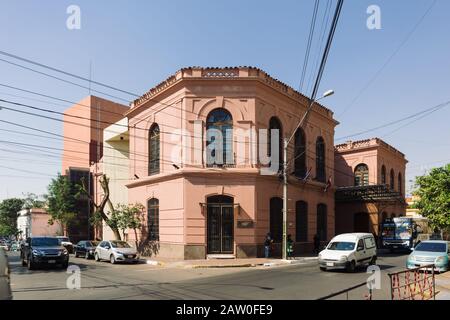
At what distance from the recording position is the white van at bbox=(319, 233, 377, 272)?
19781 millimetres

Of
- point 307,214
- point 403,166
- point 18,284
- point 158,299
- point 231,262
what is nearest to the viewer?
point 158,299

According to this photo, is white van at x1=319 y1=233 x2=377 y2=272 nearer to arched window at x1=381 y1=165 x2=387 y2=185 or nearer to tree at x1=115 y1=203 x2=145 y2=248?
tree at x1=115 y1=203 x2=145 y2=248

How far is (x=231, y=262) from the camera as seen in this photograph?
24859 millimetres

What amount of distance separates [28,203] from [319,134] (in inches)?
2434

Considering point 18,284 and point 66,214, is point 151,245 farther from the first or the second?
point 66,214

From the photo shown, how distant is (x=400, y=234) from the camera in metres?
35.5

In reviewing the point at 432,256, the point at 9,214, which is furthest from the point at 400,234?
the point at 9,214

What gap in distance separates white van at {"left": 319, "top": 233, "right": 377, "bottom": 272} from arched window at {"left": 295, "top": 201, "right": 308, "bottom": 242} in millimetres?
10132

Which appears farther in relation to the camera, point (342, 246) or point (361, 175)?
point (361, 175)

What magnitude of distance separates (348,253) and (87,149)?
145ft

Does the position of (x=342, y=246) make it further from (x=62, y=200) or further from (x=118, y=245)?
(x=62, y=200)

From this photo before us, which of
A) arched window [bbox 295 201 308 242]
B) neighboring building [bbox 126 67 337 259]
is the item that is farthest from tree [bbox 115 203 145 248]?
arched window [bbox 295 201 308 242]

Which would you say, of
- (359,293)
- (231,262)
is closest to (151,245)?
(231,262)

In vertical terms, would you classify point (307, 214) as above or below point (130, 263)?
above
